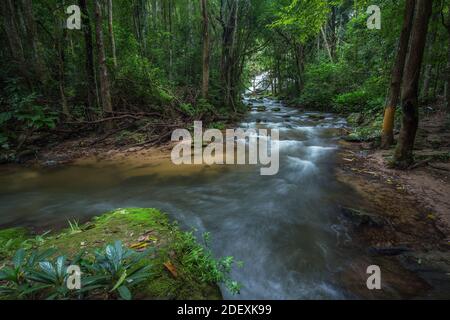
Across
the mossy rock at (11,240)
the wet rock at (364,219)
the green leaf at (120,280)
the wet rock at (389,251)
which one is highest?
the green leaf at (120,280)

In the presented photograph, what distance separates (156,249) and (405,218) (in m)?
3.87

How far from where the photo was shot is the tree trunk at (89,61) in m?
8.51

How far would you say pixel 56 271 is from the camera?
1930mm

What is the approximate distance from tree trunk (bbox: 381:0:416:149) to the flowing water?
5.08 ft

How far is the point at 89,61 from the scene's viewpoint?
9.29 m

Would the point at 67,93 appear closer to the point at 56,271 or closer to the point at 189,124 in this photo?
the point at 189,124

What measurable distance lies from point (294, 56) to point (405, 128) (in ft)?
66.9

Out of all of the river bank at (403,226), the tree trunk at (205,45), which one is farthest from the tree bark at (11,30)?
the river bank at (403,226)

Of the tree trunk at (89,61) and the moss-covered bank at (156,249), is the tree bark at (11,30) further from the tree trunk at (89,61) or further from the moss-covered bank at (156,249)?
the moss-covered bank at (156,249)

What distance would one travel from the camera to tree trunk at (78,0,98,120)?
851 centimetres

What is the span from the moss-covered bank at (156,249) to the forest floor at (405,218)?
1.69m

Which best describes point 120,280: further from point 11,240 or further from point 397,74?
point 397,74

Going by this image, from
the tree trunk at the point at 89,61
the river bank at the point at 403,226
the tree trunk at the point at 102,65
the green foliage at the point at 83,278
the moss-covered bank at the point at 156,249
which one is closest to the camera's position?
the green foliage at the point at 83,278
